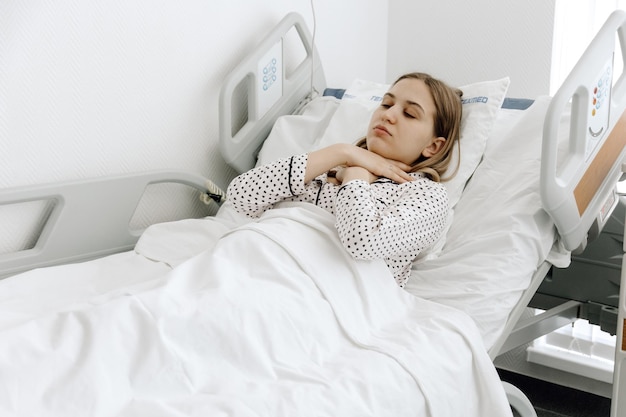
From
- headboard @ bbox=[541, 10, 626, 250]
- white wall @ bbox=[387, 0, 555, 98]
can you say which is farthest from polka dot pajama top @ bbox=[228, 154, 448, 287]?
white wall @ bbox=[387, 0, 555, 98]

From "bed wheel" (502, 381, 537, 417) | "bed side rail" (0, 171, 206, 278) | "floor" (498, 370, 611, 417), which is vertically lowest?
"floor" (498, 370, 611, 417)

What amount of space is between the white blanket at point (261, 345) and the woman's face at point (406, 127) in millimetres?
348

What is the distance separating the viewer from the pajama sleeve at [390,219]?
4.84 feet

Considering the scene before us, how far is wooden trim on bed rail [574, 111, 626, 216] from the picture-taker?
1.73 metres

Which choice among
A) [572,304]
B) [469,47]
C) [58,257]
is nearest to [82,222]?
[58,257]

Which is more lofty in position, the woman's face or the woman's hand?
the woman's face

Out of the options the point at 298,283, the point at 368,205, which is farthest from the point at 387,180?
the point at 298,283

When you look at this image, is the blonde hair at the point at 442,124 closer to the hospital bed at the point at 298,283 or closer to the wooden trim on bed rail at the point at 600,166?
the hospital bed at the point at 298,283

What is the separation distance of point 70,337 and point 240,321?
0.29m

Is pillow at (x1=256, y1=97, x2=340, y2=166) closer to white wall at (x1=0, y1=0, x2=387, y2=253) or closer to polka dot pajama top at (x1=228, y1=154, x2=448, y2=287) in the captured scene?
white wall at (x1=0, y1=0, x2=387, y2=253)

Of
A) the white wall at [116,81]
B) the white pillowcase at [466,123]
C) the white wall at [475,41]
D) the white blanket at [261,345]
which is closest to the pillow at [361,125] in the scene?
the white pillowcase at [466,123]

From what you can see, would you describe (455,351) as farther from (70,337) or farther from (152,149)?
(152,149)

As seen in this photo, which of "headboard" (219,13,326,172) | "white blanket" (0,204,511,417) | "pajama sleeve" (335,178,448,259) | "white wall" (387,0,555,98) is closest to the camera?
"white blanket" (0,204,511,417)

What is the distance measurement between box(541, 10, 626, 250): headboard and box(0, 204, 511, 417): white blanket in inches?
15.2
